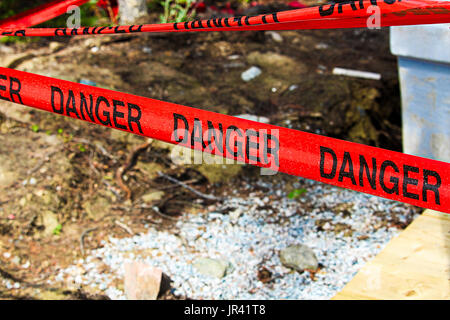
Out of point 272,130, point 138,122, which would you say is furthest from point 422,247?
point 138,122

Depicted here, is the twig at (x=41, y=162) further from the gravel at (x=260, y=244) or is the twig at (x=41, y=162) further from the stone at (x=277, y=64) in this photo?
the stone at (x=277, y=64)

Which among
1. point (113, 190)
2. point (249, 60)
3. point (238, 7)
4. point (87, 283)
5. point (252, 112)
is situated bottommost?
point (87, 283)

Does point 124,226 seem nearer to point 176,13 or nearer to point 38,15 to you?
point 38,15

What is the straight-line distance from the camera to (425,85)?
3.41 m

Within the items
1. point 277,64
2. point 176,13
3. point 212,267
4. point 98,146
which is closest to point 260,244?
point 212,267

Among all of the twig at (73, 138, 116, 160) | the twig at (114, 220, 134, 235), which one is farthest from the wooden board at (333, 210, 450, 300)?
the twig at (73, 138, 116, 160)

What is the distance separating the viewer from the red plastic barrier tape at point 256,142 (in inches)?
58.4

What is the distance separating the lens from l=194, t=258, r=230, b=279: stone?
3.03 meters

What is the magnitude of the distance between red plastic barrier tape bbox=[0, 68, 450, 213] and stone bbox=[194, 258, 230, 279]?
4.81 feet

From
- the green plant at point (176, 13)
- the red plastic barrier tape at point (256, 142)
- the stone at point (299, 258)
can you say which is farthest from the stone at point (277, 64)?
the red plastic barrier tape at point (256, 142)

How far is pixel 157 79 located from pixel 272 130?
10.5 ft

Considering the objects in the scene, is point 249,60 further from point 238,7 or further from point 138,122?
point 138,122

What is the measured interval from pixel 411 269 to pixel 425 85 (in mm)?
1509
